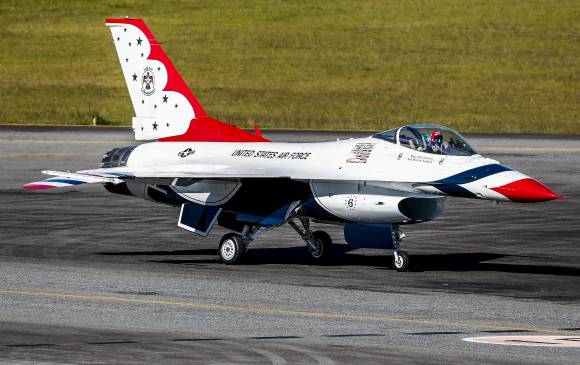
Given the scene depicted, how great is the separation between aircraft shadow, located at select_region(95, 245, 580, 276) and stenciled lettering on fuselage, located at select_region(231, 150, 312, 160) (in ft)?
6.70

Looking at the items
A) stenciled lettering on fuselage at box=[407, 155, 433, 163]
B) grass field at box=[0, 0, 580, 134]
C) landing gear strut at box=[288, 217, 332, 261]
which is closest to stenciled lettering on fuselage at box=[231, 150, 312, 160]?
landing gear strut at box=[288, 217, 332, 261]

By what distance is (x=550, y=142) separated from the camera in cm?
5609

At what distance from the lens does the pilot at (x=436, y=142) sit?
2266cm

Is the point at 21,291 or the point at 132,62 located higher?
the point at 132,62

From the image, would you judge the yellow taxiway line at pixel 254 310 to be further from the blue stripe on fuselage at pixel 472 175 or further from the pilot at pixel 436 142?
the pilot at pixel 436 142

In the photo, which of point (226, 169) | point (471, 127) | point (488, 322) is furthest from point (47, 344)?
point (471, 127)

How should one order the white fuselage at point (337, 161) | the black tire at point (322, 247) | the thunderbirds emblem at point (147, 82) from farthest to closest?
the thunderbirds emblem at point (147, 82), the black tire at point (322, 247), the white fuselage at point (337, 161)

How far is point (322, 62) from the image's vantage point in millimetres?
90375

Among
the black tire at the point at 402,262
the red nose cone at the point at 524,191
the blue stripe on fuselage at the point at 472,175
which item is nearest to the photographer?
the red nose cone at the point at 524,191

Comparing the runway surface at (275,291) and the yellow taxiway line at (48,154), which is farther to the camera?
the yellow taxiway line at (48,154)

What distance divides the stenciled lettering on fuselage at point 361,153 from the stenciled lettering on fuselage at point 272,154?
1.03m

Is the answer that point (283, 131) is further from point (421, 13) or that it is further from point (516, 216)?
point (421, 13)

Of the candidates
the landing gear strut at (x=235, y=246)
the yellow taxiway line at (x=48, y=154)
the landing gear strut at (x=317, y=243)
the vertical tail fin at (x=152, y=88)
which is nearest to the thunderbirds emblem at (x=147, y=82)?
the vertical tail fin at (x=152, y=88)

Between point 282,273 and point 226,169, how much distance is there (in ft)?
9.51
